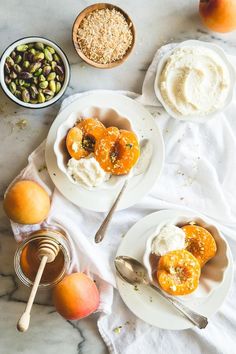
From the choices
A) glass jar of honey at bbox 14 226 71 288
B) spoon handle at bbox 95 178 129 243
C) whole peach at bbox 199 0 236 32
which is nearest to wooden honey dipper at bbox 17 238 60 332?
glass jar of honey at bbox 14 226 71 288

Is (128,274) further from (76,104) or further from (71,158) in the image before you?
(76,104)

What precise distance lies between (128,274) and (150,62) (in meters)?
0.60

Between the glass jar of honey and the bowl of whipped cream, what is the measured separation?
1.53 ft

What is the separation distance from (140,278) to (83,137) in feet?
1.34

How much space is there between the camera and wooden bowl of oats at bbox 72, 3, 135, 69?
1560mm

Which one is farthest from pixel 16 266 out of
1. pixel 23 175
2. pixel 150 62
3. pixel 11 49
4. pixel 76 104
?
pixel 150 62

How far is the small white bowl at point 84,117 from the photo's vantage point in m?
1.50

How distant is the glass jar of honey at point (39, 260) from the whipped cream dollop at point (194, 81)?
48 centimetres

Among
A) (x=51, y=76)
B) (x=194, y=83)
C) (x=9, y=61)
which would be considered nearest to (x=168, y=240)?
(x=194, y=83)

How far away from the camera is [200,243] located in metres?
1.50

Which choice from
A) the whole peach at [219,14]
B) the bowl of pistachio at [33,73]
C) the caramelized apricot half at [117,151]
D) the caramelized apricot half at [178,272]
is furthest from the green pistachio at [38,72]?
the caramelized apricot half at [178,272]

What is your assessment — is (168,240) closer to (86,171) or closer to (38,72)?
(86,171)

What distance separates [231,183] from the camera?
164cm

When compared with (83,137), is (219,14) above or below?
above
